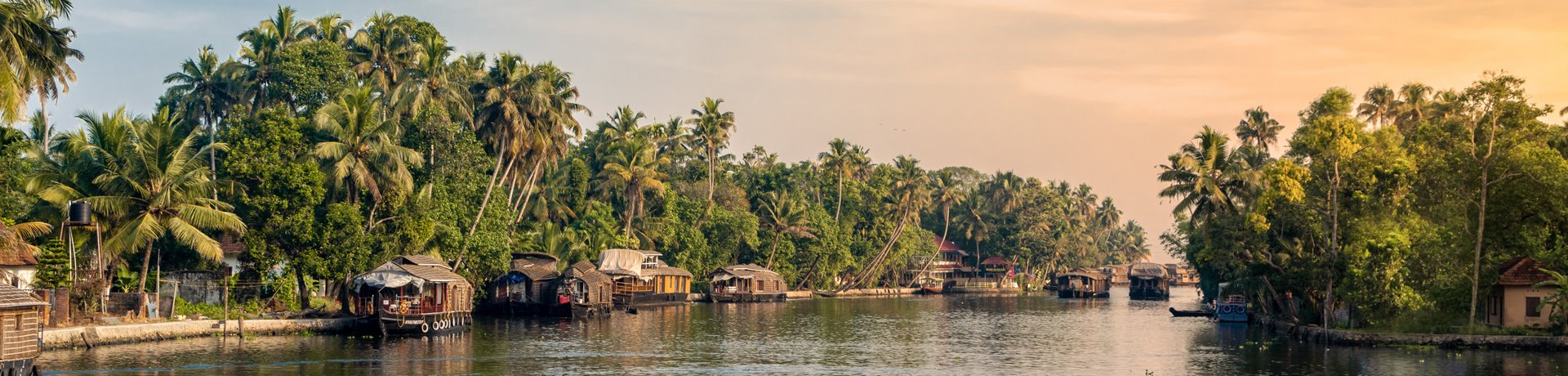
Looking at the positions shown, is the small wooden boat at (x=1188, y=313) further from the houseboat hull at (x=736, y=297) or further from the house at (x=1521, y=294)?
the houseboat hull at (x=736, y=297)

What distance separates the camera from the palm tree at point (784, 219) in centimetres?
10175

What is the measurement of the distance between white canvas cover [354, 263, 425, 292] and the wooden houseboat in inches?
767

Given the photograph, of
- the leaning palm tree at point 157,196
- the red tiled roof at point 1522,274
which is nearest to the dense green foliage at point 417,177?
the leaning palm tree at point 157,196

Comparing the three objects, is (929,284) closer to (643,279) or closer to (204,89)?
(643,279)

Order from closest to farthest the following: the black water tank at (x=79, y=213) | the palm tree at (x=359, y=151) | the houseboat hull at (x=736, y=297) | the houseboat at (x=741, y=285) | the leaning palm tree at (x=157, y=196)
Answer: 1. the black water tank at (x=79, y=213)
2. the leaning palm tree at (x=157, y=196)
3. the palm tree at (x=359, y=151)
4. the houseboat hull at (x=736, y=297)
5. the houseboat at (x=741, y=285)

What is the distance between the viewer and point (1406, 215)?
48.0 m

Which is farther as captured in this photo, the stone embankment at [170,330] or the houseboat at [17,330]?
the stone embankment at [170,330]

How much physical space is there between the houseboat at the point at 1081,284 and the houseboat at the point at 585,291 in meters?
60.4

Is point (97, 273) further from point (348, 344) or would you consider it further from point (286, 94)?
point (286, 94)

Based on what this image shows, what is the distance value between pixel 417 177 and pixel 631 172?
24.7 meters

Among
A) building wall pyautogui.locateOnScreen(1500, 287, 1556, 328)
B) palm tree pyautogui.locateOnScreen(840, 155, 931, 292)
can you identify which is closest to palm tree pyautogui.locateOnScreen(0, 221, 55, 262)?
building wall pyautogui.locateOnScreen(1500, 287, 1556, 328)

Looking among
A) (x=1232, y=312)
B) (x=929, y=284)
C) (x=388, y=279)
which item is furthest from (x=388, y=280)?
(x=929, y=284)

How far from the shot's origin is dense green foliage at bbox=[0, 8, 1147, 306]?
47219mm

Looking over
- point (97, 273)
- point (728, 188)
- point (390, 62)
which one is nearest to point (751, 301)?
point (728, 188)
